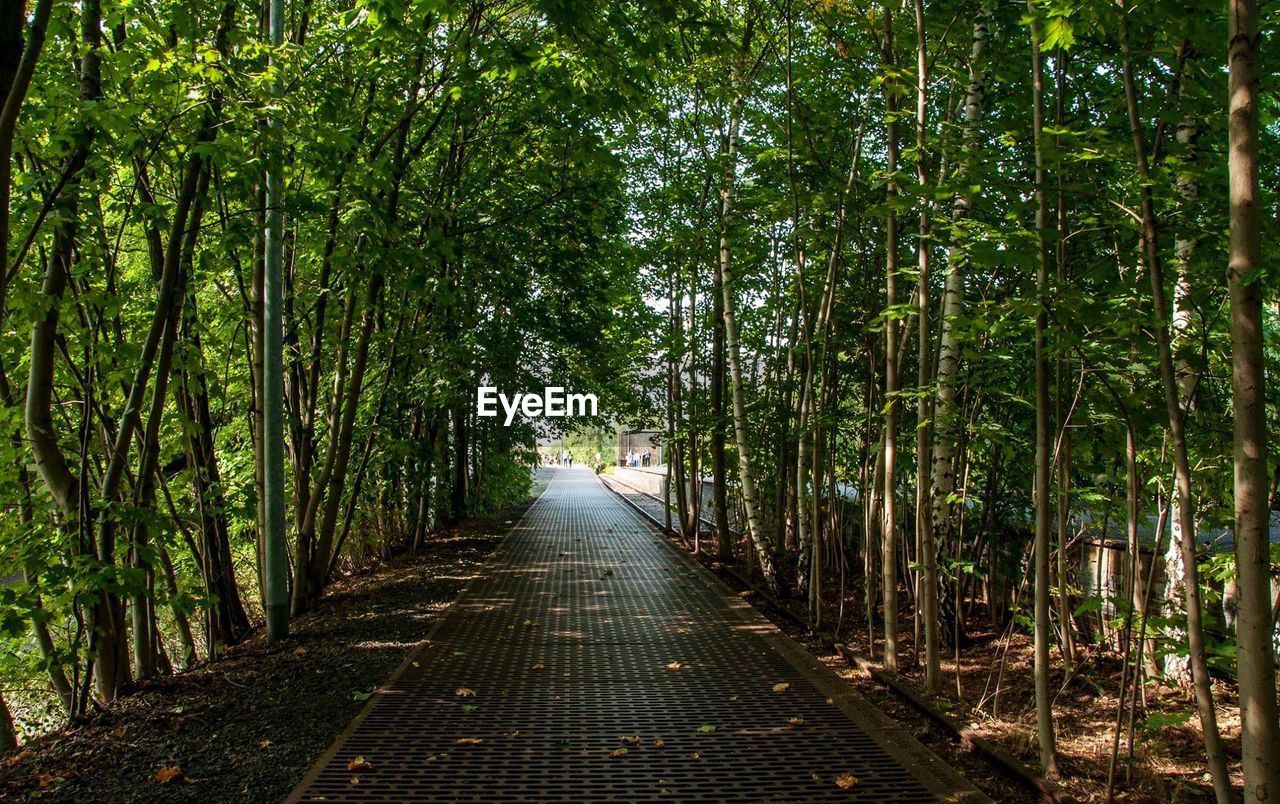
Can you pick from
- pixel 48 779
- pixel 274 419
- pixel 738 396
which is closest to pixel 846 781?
pixel 48 779

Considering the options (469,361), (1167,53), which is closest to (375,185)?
(469,361)

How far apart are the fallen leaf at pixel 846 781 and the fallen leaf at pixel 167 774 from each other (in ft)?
10.5

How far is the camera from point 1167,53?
12.1 feet

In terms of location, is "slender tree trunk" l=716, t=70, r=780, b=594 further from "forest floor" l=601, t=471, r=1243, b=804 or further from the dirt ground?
"forest floor" l=601, t=471, r=1243, b=804

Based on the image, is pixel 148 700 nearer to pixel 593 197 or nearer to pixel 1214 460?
pixel 1214 460

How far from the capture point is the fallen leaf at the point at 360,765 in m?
4.43

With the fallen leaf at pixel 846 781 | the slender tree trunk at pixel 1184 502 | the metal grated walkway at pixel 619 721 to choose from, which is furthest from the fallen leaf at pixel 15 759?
the slender tree trunk at pixel 1184 502

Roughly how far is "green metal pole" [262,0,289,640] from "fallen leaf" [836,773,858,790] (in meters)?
5.13

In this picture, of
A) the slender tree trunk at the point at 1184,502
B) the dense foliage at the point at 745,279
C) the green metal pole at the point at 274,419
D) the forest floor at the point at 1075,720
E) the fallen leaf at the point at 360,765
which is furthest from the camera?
the green metal pole at the point at 274,419

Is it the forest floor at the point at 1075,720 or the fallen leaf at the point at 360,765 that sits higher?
the fallen leaf at the point at 360,765

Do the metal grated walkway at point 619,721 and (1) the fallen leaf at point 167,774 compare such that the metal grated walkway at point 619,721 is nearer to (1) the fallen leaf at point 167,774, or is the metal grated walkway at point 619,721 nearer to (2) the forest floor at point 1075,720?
(2) the forest floor at point 1075,720

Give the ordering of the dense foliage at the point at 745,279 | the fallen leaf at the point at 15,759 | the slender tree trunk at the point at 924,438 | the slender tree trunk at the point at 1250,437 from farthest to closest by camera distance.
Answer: the slender tree trunk at the point at 924,438 → the fallen leaf at the point at 15,759 → the dense foliage at the point at 745,279 → the slender tree trunk at the point at 1250,437

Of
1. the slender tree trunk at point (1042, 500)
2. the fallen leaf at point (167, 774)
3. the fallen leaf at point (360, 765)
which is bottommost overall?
the fallen leaf at point (360, 765)

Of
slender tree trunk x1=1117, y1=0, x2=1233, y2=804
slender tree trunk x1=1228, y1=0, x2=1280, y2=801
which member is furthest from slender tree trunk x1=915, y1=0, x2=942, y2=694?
slender tree trunk x1=1228, y1=0, x2=1280, y2=801
